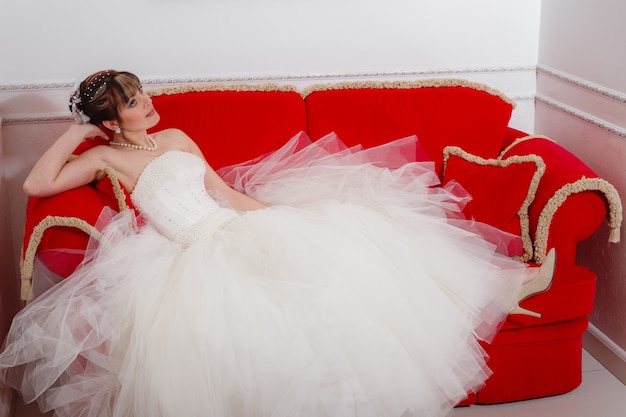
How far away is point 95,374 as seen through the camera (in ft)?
6.68

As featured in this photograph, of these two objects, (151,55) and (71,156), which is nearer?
(71,156)

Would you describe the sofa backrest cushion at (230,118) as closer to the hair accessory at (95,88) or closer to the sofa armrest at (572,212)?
the hair accessory at (95,88)

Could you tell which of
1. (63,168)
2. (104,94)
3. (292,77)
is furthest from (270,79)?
(63,168)

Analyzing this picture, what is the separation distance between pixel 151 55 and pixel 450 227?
147cm

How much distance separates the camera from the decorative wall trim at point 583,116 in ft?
9.06

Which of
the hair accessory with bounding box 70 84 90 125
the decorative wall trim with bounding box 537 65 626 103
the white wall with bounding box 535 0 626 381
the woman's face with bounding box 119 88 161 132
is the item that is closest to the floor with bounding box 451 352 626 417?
the white wall with bounding box 535 0 626 381

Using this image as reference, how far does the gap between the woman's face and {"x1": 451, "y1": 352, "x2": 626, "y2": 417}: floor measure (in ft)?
4.74

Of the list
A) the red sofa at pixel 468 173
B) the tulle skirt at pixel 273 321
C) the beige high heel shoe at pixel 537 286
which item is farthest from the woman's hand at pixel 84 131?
the beige high heel shoe at pixel 537 286

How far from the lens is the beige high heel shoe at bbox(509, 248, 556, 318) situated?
241cm

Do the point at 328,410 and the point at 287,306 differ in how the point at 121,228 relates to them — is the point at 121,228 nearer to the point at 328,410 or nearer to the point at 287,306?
the point at 287,306

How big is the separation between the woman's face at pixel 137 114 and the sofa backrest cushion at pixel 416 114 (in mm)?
682

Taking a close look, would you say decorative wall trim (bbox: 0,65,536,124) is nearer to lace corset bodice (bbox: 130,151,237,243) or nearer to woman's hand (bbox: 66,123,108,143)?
woman's hand (bbox: 66,123,108,143)

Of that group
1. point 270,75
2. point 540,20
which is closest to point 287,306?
point 270,75

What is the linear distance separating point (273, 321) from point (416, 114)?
52.3 inches
